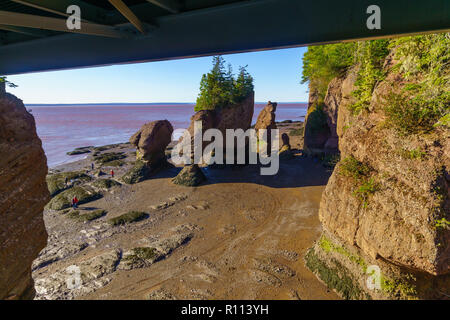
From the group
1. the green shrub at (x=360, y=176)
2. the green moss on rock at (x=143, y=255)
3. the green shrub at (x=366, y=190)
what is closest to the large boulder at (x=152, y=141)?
the green moss on rock at (x=143, y=255)

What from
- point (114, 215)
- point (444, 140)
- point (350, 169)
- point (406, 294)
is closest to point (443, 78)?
point (444, 140)

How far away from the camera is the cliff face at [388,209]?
251 inches

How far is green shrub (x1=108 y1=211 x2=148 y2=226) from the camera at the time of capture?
17.6 m

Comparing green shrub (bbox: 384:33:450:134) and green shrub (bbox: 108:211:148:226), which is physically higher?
green shrub (bbox: 384:33:450:134)

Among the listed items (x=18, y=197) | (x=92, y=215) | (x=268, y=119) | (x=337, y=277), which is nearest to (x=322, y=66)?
(x=268, y=119)

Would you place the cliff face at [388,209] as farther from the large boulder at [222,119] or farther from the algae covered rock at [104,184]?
the algae covered rock at [104,184]

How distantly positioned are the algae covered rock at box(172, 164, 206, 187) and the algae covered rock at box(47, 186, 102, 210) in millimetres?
8371

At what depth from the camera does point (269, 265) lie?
12125mm

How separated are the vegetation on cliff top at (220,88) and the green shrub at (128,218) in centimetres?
1676

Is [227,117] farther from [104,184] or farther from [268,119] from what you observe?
[104,184]

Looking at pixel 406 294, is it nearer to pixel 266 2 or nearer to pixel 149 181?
pixel 266 2

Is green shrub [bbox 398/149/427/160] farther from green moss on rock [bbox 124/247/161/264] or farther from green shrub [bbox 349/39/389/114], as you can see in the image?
green moss on rock [bbox 124/247/161/264]

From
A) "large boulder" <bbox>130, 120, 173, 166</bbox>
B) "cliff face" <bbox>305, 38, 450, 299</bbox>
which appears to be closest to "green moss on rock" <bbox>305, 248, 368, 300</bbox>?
"cliff face" <bbox>305, 38, 450, 299</bbox>

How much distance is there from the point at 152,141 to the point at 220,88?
1137 centimetres
